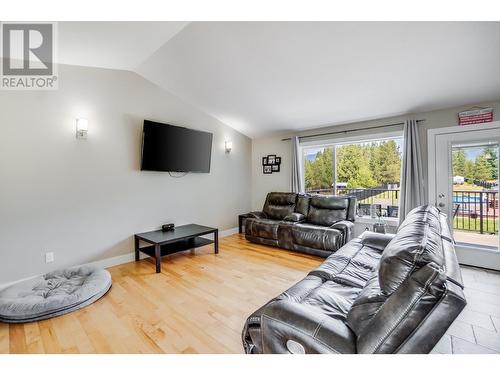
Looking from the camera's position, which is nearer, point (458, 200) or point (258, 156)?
point (458, 200)

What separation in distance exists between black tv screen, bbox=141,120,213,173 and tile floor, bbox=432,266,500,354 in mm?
3759

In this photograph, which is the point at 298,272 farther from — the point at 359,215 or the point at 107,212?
the point at 107,212

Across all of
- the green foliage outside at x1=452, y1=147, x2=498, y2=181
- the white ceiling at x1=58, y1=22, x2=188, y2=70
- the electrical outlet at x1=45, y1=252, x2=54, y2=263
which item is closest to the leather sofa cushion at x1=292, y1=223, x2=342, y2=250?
the green foliage outside at x1=452, y1=147, x2=498, y2=181

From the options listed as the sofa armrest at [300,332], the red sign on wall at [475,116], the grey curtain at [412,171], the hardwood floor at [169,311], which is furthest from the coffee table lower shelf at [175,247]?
the red sign on wall at [475,116]

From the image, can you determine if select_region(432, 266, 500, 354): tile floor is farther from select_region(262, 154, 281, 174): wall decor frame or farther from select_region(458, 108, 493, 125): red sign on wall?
select_region(262, 154, 281, 174): wall decor frame

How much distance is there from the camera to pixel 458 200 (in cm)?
334

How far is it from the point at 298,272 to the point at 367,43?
2727mm

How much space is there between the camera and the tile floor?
172 centimetres

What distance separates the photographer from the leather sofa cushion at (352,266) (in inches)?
75.5

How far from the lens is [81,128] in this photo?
119 inches

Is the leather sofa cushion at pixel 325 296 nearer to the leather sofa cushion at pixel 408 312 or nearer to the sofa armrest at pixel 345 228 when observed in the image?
the leather sofa cushion at pixel 408 312

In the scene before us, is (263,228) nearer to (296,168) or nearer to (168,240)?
(296,168)

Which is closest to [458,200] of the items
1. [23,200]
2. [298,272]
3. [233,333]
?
[298,272]
